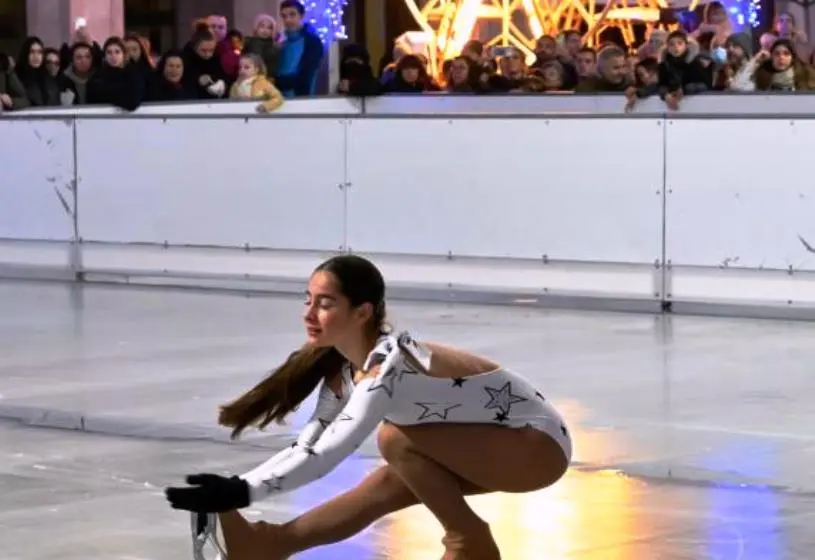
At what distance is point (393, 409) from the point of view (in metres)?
5.24

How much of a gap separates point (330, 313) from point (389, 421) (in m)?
0.35

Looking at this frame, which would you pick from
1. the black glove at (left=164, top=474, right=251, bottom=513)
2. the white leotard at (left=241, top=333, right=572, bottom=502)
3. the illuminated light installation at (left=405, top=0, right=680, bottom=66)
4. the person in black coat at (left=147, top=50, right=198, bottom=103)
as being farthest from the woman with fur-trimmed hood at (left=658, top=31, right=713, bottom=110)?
the black glove at (left=164, top=474, right=251, bottom=513)

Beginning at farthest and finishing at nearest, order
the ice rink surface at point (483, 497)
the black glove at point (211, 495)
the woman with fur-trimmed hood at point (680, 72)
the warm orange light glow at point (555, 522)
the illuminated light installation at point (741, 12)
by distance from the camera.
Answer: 1. the illuminated light installation at point (741, 12)
2. the woman with fur-trimmed hood at point (680, 72)
3. the ice rink surface at point (483, 497)
4. the warm orange light glow at point (555, 522)
5. the black glove at point (211, 495)

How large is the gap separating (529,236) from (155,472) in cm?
611

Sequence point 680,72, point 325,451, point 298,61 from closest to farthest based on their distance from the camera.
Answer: point 325,451, point 680,72, point 298,61

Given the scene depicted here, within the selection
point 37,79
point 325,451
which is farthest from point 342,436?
point 37,79

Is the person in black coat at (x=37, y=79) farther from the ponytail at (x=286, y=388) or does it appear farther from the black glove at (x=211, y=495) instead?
the black glove at (x=211, y=495)

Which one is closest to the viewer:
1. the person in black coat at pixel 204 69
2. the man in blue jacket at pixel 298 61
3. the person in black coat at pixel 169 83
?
the person in black coat at pixel 169 83

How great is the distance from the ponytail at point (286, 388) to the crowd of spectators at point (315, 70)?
11.2 meters

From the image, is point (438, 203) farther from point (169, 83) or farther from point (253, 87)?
point (253, 87)

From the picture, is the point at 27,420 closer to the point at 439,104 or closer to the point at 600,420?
the point at 600,420

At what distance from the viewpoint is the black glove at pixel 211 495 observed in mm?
4875

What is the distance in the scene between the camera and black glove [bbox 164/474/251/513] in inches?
192

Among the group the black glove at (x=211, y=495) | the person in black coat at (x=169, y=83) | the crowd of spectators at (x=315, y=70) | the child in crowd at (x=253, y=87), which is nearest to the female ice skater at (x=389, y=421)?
the black glove at (x=211, y=495)
